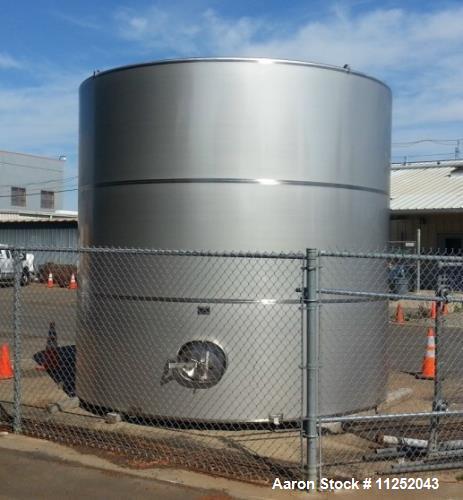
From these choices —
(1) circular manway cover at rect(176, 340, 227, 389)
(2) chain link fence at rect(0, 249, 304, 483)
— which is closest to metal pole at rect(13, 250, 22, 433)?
(2) chain link fence at rect(0, 249, 304, 483)

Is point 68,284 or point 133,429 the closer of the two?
point 133,429

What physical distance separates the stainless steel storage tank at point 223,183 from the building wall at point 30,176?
4598cm

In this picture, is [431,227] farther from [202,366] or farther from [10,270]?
[202,366]

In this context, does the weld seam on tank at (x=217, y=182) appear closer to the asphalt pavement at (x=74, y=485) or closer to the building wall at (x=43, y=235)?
the asphalt pavement at (x=74, y=485)

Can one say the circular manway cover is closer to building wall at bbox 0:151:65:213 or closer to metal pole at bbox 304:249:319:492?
metal pole at bbox 304:249:319:492

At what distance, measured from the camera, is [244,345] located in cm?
679

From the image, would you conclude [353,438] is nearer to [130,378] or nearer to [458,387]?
[130,378]

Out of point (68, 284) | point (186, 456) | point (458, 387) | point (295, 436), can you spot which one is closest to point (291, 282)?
point (295, 436)

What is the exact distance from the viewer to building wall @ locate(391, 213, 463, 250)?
87.2ft

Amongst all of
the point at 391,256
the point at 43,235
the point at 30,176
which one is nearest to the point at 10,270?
the point at 43,235

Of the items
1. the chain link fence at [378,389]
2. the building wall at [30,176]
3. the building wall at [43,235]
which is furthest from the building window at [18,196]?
the chain link fence at [378,389]

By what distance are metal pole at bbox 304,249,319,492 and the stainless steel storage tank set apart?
5.01 ft

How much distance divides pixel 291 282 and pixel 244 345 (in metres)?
0.76

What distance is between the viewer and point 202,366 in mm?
6801
